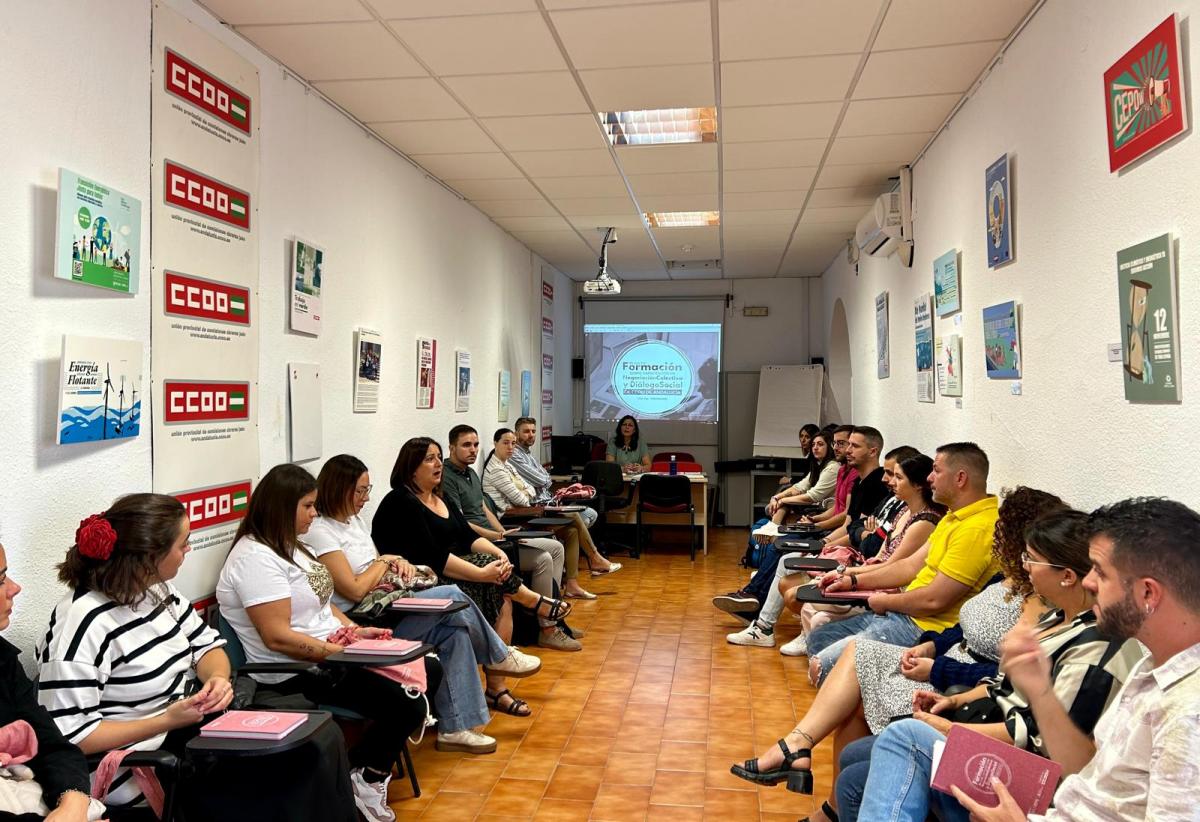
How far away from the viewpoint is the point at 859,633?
360cm

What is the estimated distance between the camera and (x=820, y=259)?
9.20 meters

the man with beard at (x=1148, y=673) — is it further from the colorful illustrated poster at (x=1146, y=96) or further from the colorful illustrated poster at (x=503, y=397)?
the colorful illustrated poster at (x=503, y=397)

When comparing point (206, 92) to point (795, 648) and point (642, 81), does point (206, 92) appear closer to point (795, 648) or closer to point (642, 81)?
point (642, 81)

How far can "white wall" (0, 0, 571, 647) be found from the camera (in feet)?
7.93

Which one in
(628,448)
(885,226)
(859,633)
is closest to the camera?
(859,633)

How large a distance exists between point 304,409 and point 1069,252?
3.18 metres

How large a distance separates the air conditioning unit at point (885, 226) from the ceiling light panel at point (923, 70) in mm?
1390

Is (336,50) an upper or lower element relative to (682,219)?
lower

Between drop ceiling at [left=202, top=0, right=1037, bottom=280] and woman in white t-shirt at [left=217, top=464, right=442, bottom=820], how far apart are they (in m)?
1.79

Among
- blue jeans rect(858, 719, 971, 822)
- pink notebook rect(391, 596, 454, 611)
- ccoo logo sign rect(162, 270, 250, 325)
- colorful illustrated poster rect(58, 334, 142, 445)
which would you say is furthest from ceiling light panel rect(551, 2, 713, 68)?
blue jeans rect(858, 719, 971, 822)

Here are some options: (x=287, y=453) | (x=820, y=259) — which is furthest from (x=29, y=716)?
(x=820, y=259)

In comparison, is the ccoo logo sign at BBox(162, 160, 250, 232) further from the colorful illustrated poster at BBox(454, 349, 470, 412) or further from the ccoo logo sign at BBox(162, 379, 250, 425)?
the colorful illustrated poster at BBox(454, 349, 470, 412)

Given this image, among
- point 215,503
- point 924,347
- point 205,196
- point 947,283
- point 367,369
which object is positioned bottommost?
point 215,503

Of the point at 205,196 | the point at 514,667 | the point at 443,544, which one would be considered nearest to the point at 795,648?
the point at 514,667
